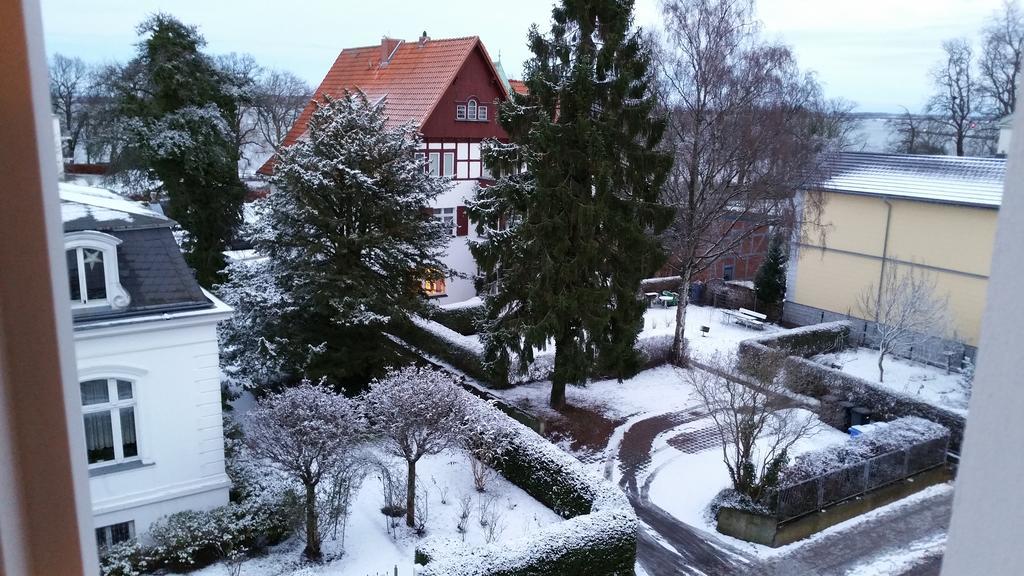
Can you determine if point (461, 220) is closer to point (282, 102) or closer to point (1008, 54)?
point (282, 102)

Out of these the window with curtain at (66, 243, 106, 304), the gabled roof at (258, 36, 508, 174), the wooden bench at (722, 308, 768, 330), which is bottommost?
the wooden bench at (722, 308, 768, 330)

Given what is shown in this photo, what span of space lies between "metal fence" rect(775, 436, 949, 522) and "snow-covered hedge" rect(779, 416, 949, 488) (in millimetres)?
81

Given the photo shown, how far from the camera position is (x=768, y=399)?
39.7 feet

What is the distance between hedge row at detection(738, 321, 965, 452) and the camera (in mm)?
13945

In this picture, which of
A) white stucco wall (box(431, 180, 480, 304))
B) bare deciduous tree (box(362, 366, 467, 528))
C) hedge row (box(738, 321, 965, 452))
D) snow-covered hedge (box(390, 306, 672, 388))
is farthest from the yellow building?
bare deciduous tree (box(362, 366, 467, 528))

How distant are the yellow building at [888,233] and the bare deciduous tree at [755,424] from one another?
225 inches

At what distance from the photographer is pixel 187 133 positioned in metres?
16.3

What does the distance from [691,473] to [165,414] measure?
858 cm

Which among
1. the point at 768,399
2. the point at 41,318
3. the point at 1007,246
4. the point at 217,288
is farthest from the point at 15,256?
the point at 217,288

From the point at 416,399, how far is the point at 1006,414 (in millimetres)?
10206

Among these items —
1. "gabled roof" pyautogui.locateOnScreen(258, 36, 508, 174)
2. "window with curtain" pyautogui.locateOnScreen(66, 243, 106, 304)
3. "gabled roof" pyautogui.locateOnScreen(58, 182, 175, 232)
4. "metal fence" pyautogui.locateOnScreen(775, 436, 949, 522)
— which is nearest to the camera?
"gabled roof" pyautogui.locateOnScreen(58, 182, 175, 232)

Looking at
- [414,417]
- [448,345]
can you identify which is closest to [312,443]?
[414,417]

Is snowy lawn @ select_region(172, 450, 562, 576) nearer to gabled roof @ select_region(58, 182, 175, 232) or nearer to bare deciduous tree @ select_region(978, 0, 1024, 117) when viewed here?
gabled roof @ select_region(58, 182, 175, 232)

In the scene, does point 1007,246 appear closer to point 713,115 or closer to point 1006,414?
point 1006,414
